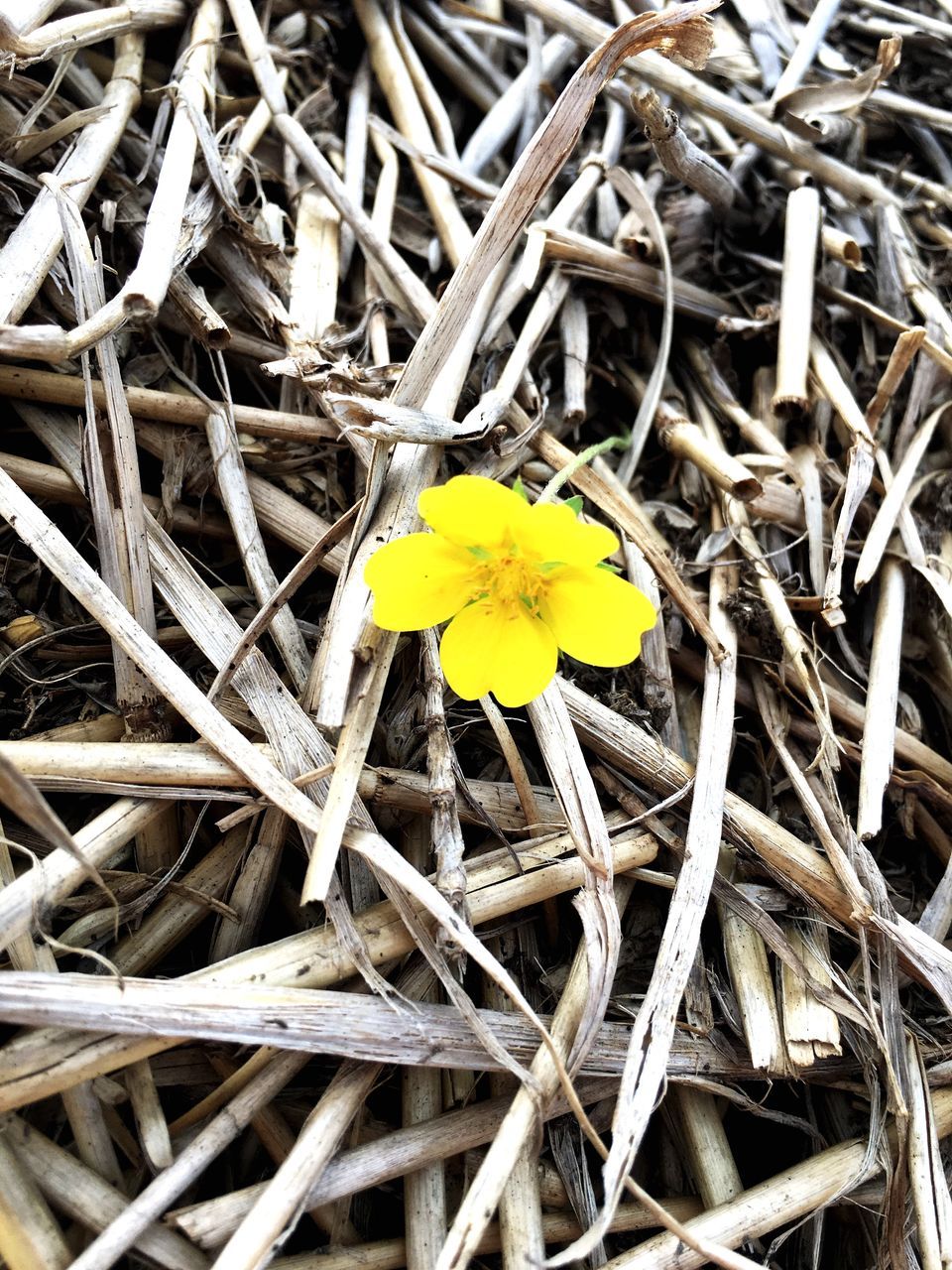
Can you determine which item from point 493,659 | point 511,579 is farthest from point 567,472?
point 493,659

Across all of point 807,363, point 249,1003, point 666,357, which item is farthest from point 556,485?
point 249,1003

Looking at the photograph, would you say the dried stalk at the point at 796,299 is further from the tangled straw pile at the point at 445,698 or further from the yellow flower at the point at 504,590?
the yellow flower at the point at 504,590

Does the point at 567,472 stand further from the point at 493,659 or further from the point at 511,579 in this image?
the point at 493,659

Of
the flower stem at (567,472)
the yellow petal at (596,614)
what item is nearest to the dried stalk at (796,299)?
→ the flower stem at (567,472)

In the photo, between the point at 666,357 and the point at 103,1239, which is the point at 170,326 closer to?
the point at 666,357

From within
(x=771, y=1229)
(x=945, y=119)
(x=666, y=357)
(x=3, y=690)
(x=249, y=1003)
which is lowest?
(x=771, y=1229)
